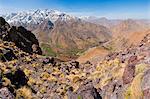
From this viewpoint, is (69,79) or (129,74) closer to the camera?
(129,74)

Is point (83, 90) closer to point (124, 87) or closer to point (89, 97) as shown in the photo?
point (89, 97)

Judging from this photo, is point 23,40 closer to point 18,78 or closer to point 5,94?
point 18,78

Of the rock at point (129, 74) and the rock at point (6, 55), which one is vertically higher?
the rock at point (129, 74)

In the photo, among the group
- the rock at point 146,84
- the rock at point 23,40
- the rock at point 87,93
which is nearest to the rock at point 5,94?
the rock at point 87,93

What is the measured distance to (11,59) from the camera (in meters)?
75.1

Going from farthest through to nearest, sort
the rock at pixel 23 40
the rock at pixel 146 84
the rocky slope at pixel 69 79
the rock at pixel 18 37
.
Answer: the rock at pixel 23 40 < the rock at pixel 18 37 < the rocky slope at pixel 69 79 < the rock at pixel 146 84

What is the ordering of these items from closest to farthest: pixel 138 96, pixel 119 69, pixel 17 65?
pixel 138 96 < pixel 119 69 < pixel 17 65

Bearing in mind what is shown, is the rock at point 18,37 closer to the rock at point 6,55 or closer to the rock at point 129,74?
the rock at point 6,55

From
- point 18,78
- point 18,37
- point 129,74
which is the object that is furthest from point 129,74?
point 18,37

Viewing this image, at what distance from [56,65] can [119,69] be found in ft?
86.8

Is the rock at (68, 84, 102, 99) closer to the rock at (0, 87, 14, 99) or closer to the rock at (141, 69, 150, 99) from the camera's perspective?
the rock at (0, 87, 14, 99)

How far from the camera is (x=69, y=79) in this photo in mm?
70125

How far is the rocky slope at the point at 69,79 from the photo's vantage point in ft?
163

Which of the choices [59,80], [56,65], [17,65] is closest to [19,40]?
[56,65]
